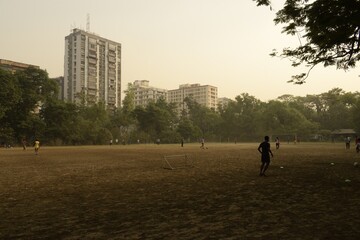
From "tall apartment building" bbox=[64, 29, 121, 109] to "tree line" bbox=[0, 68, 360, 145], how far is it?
25491 mm

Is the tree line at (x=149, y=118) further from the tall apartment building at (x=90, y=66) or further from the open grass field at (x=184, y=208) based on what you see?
the open grass field at (x=184, y=208)

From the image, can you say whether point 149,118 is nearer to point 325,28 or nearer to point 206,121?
point 206,121

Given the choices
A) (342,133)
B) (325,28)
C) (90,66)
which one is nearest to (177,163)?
(325,28)

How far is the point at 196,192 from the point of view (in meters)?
11.0

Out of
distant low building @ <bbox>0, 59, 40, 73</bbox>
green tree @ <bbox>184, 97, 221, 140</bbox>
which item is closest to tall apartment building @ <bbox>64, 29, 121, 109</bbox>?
distant low building @ <bbox>0, 59, 40, 73</bbox>

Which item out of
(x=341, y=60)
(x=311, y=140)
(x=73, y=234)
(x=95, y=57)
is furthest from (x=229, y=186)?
(x=95, y=57)

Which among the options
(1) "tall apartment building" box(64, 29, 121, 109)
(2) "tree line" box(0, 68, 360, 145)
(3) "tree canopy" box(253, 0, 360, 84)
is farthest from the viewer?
(1) "tall apartment building" box(64, 29, 121, 109)

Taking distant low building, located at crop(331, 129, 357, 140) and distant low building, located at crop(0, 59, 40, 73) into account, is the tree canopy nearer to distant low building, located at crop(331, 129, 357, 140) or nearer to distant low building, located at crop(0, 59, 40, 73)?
distant low building, located at crop(331, 129, 357, 140)

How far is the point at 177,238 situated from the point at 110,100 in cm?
13167

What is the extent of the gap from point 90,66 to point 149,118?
145 feet

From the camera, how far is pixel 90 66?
121 metres

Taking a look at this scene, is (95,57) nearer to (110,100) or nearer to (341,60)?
(110,100)

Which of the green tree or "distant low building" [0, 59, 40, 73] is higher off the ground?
"distant low building" [0, 59, 40, 73]

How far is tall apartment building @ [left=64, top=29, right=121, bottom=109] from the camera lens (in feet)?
386
